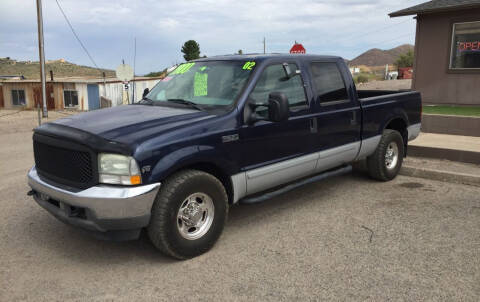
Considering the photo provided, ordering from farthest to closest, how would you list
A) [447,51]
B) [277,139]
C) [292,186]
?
[447,51]
[292,186]
[277,139]

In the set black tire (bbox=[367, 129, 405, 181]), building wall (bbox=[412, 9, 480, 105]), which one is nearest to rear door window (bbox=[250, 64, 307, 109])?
black tire (bbox=[367, 129, 405, 181])

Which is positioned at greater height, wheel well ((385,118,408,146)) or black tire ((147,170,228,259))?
wheel well ((385,118,408,146))

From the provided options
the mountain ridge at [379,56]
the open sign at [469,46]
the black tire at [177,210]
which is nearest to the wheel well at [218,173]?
the black tire at [177,210]

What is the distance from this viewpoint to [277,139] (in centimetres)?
464

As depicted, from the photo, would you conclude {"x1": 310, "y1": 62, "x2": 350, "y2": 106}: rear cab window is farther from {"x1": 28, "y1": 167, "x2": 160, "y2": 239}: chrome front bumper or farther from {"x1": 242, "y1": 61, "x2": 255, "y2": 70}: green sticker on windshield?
{"x1": 28, "y1": 167, "x2": 160, "y2": 239}: chrome front bumper

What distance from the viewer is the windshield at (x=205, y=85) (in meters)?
4.54

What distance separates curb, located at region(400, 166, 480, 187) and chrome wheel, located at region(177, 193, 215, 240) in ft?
14.0

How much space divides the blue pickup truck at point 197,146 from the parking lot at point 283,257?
388 millimetres

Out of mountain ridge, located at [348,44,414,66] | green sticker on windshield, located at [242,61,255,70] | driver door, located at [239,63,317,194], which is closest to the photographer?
driver door, located at [239,63,317,194]

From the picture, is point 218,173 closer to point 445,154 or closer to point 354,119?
point 354,119

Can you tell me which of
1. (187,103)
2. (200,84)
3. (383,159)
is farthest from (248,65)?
(383,159)

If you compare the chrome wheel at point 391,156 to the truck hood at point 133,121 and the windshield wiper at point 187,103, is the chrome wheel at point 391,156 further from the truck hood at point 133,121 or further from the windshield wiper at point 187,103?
the truck hood at point 133,121

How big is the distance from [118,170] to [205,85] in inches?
66.2

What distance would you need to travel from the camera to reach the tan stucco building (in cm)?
1281
